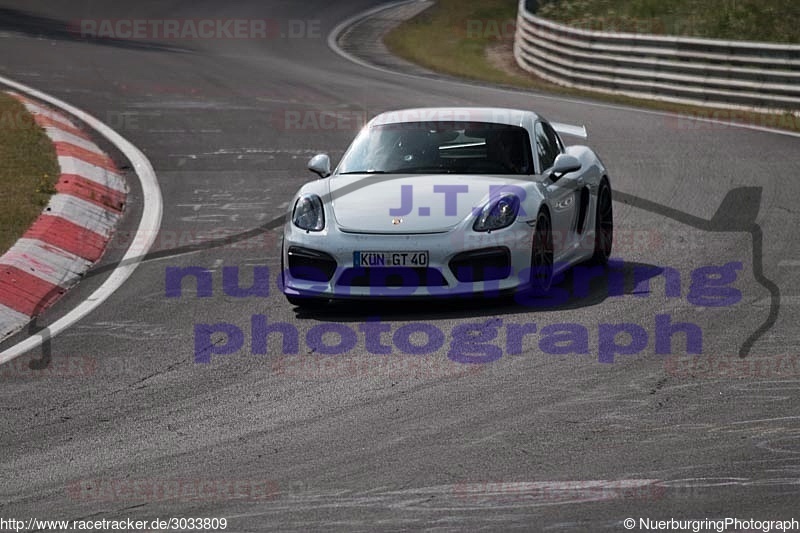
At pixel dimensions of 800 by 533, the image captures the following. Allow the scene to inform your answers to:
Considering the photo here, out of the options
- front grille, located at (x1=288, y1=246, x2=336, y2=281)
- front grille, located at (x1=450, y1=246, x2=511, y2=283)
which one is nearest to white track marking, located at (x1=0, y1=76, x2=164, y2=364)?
front grille, located at (x1=288, y1=246, x2=336, y2=281)

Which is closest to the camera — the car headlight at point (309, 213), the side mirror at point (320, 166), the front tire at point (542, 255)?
the front tire at point (542, 255)

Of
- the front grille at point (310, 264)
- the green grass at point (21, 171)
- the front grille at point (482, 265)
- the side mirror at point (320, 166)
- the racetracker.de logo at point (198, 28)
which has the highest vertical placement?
the side mirror at point (320, 166)

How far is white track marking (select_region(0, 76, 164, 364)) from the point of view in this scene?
28.3 feet

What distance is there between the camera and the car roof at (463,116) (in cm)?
1037

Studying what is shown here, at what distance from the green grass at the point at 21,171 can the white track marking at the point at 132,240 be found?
2.80 ft

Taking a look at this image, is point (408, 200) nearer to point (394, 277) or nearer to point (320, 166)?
point (394, 277)

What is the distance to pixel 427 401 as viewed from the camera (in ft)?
22.2

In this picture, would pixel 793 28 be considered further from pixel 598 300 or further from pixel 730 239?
pixel 598 300

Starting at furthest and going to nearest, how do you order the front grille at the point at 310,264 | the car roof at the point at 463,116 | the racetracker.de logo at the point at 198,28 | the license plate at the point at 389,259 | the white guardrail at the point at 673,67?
the racetracker.de logo at the point at 198,28 < the white guardrail at the point at 673,67 < the car roof at the point at 463,116 < the front grille at the point at 310,264 < the license plate at the point at 389,259

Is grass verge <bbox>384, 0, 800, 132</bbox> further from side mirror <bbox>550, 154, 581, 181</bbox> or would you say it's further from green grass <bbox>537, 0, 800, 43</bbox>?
side mirror <bbox>550, 154, 581, 181</bbox>

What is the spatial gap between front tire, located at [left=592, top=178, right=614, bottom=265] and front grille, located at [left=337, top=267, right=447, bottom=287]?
2059 millimetres

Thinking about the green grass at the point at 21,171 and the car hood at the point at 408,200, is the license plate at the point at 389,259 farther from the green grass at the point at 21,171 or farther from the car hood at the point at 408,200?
the green grass at the point at 21,171

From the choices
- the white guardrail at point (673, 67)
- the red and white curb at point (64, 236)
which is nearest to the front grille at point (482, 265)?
the red and white curb at point (64, 236)

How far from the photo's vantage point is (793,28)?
2562 centimetres
